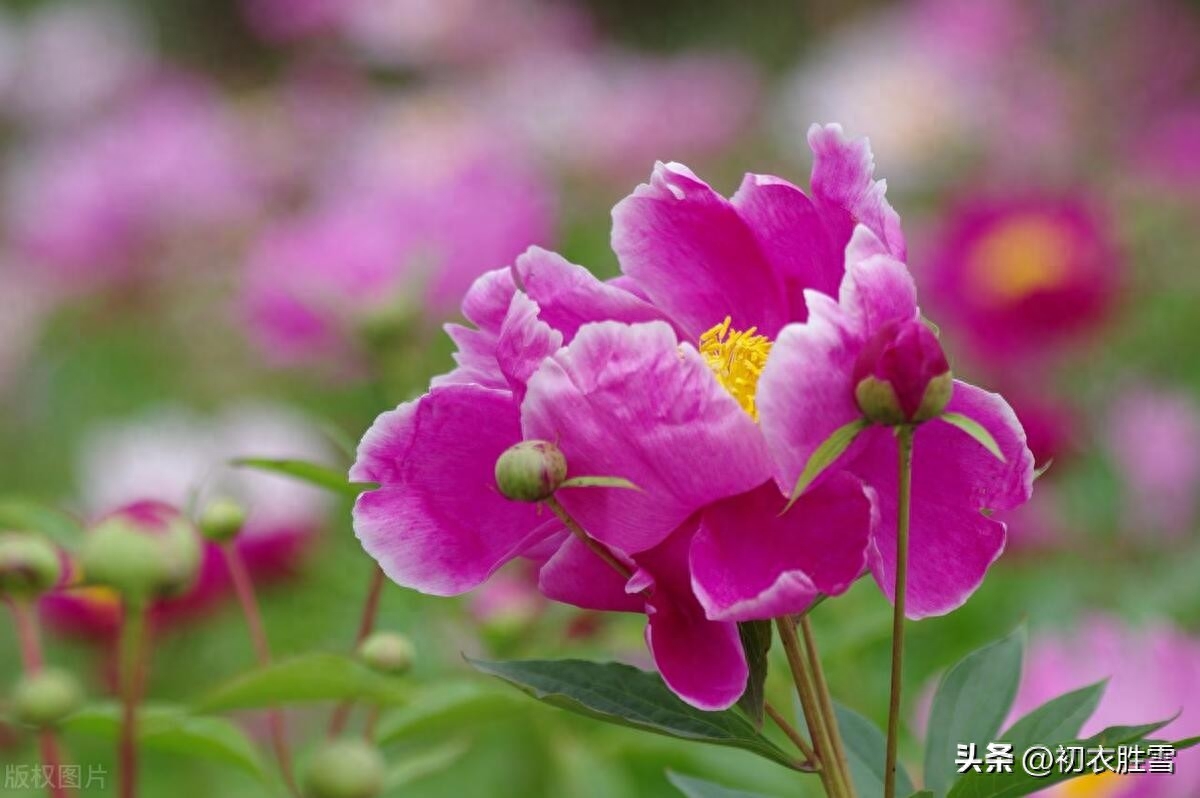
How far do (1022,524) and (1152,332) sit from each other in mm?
520

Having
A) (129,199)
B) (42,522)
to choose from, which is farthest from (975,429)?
(129,199)

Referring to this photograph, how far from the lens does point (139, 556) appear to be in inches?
14.0

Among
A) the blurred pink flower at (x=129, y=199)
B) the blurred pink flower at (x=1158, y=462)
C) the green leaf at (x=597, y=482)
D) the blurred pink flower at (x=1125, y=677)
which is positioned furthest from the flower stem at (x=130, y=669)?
the blurred pink flower at (x=129, y=199)

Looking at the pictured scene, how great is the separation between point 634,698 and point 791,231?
130 mm

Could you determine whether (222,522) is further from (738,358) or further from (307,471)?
(738,358)

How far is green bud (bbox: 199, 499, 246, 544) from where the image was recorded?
0.47 metres

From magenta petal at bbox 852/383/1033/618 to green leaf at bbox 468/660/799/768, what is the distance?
0.05 m

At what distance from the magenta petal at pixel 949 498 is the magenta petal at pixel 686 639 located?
0.13 ft

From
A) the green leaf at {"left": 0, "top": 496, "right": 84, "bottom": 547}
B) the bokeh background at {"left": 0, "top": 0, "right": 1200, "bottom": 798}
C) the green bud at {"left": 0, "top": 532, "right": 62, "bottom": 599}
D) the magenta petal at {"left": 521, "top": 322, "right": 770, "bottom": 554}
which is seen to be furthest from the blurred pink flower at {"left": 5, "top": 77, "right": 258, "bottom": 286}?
the magenta petal at {"left": 521, "top": 322, "right": 770, "bottom": 554}

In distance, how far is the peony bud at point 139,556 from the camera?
0.36m

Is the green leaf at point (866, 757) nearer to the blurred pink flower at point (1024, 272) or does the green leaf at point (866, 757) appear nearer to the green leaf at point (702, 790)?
the green leaf at point (702, 790)

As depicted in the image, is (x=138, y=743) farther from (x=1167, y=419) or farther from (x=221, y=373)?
(x=221, y=373)

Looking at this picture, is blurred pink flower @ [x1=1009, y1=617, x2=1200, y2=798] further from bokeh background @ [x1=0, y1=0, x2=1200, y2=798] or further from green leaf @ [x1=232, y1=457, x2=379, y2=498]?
green leaf @ [x1=232, y1=457, x2=379, y2=498]

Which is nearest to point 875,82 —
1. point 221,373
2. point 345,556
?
point 221,373
